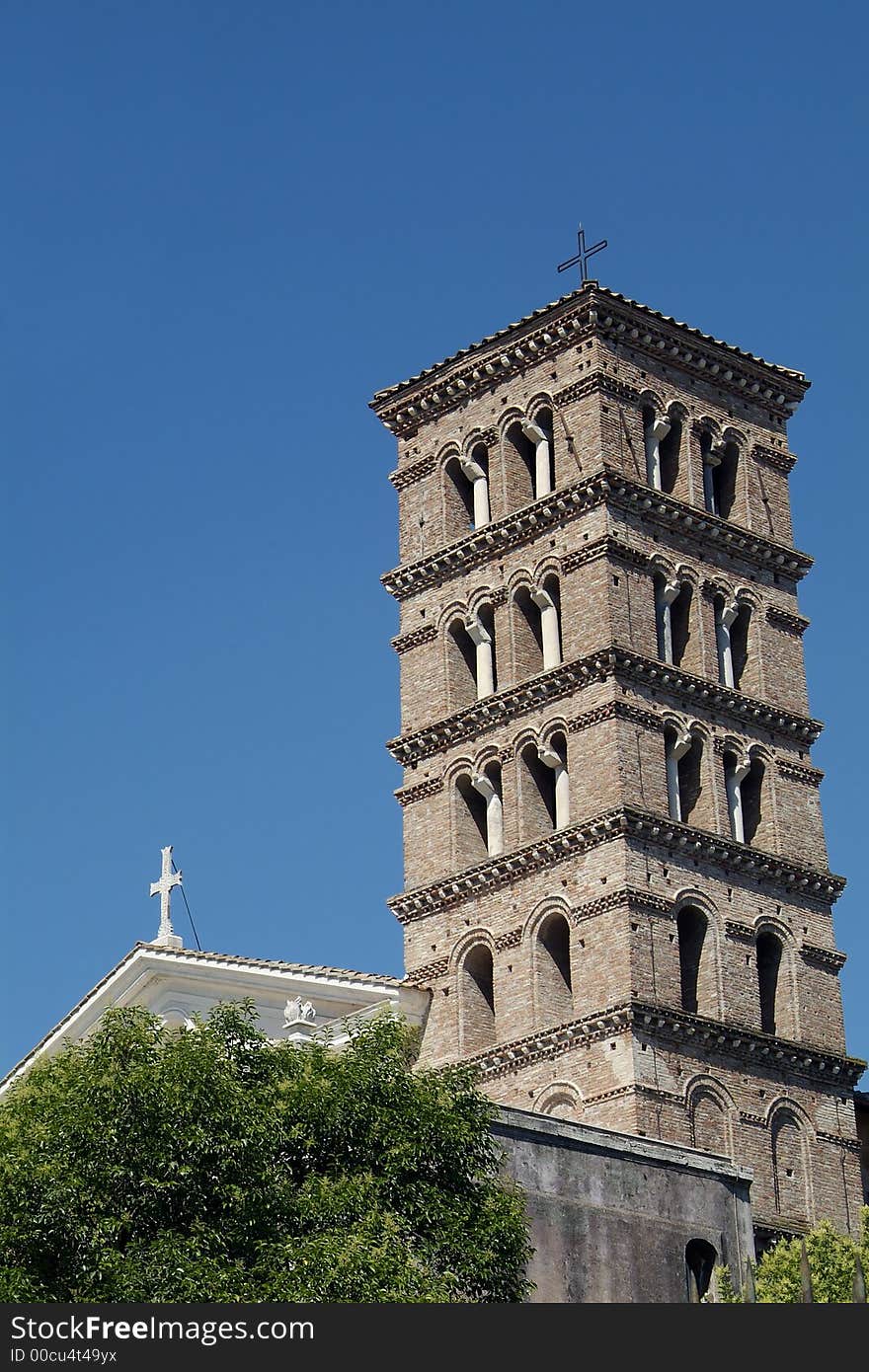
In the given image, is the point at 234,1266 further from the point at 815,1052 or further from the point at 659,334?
the point at 659,334

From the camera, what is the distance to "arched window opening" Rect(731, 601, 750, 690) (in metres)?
52.9

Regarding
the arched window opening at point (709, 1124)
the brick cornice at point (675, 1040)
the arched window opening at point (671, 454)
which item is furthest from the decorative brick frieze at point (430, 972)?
the arched window opening at point (671, 454)

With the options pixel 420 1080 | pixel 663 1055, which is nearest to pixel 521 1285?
pixel 420 1080

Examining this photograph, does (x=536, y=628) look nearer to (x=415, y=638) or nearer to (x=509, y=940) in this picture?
(x=415, y=638)

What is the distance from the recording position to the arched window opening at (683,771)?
50.0m

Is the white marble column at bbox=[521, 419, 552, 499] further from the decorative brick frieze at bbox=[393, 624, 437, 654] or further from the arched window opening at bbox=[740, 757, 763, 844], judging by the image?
the arched window opening at bbox=[740, 757, 763, 844]

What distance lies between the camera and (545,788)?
50.7 metres

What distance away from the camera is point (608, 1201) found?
38.3 m

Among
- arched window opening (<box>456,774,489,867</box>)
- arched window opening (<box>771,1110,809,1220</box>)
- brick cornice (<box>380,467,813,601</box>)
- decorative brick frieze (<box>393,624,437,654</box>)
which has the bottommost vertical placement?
arched window opening (<box>771,1110,809,1220</box>)

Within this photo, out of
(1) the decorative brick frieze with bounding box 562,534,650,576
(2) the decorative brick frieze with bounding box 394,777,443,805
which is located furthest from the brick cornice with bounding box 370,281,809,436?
(2) the decorative brick frieze with bounding box 394,777,443,805

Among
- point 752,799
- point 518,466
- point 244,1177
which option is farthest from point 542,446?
point 244,1177

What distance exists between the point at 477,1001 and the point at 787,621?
402 inches

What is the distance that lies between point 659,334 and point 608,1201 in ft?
68.8

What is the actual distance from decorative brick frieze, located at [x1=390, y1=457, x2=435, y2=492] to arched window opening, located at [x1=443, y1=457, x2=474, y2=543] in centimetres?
46
